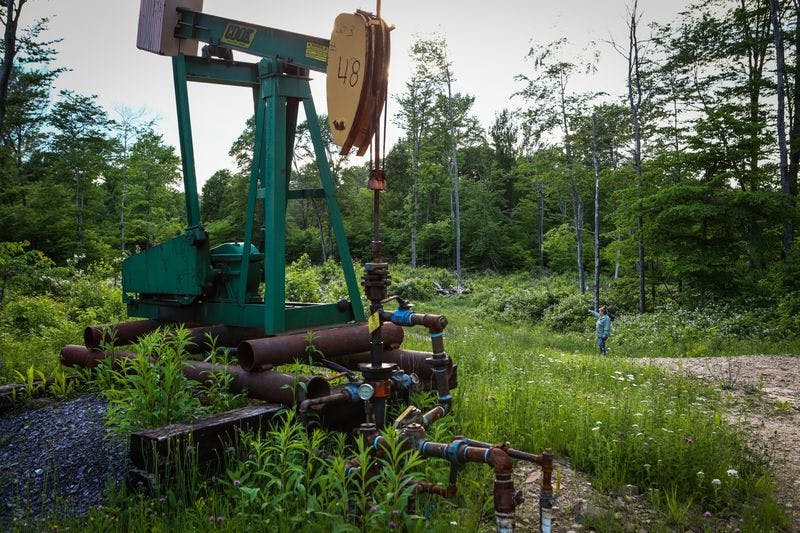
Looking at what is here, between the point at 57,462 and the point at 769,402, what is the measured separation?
8.45 meters

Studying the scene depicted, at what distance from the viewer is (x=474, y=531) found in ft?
10.1

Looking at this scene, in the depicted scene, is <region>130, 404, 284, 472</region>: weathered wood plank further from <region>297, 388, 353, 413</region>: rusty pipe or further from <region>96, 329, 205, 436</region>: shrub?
<region>297, 388, 353, 413</region>: rusty pipe

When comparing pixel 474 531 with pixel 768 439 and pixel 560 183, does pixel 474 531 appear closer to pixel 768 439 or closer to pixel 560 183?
pixel 768 439

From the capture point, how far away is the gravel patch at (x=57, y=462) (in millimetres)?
3553

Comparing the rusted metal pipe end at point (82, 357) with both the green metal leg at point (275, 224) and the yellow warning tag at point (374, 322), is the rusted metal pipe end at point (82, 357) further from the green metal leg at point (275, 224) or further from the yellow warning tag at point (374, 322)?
the yellow warning tag at point (374, 322)

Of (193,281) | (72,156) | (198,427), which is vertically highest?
(72,156)

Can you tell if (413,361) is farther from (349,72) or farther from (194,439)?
(349,72)

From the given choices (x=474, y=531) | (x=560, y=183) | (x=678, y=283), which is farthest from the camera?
(x=560, y=183)

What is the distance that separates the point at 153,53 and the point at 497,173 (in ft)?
154

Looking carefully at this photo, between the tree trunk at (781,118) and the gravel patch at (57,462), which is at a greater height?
the tree trunk at (781,118)

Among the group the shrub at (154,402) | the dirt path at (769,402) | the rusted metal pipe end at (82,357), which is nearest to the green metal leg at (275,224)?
the shrub at (154,402)

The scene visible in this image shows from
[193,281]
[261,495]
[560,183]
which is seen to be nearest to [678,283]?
[560,183]

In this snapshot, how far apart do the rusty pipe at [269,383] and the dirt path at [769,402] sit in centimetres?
353

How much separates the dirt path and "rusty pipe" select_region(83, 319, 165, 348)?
6.33 meters
